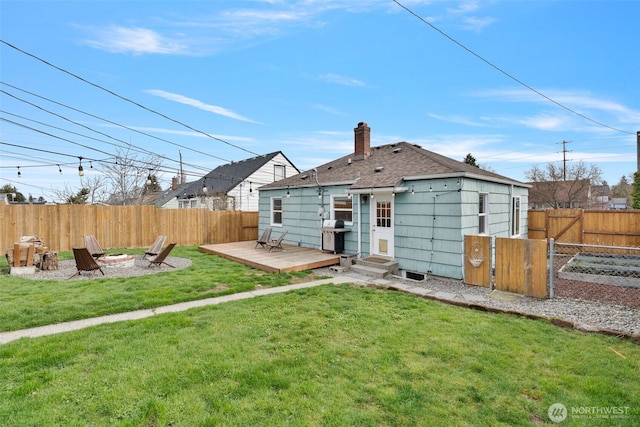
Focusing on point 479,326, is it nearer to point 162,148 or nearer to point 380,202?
point 380,202

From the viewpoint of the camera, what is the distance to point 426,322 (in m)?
4.91

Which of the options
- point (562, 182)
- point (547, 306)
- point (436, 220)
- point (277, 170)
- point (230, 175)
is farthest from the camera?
point (562, 182)

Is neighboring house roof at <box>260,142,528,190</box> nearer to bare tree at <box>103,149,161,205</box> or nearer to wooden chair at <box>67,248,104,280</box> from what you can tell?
wooden chair at <box>67,248,104,280</box>

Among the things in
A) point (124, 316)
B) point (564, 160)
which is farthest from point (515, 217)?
point (564, 160)

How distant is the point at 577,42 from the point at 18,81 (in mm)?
19783

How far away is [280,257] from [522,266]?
22.4 feet

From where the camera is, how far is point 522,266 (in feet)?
21.8

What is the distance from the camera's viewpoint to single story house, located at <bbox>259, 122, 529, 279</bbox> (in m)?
8.09

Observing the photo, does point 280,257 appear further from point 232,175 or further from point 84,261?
point 232,175

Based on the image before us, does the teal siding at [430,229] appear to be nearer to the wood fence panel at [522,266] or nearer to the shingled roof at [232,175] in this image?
the wood fence panel at [522,266]

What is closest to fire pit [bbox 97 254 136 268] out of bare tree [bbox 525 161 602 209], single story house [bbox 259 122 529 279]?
single story house [bbox 259 122 529 279]

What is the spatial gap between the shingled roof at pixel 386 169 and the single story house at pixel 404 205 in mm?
30

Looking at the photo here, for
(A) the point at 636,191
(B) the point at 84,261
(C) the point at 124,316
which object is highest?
(A) the point at 636,191

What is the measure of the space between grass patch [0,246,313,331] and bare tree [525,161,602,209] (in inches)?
1314
